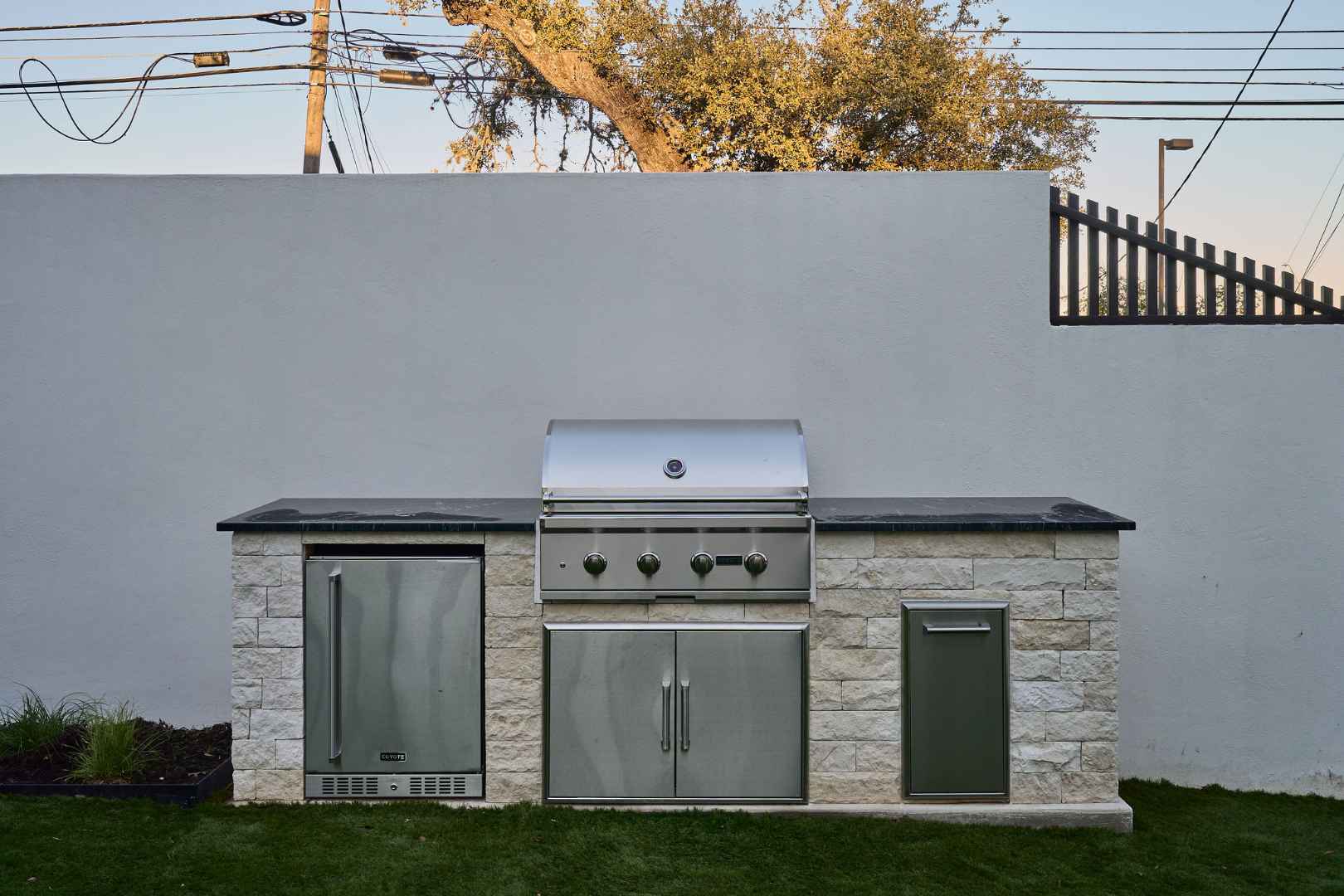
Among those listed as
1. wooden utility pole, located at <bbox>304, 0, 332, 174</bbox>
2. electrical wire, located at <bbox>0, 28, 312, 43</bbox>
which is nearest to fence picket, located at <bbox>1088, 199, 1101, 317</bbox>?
wooden utility pole, located at <bbox>304, 0, 332, 174</bbox>

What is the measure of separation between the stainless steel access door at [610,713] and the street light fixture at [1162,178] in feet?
10.0

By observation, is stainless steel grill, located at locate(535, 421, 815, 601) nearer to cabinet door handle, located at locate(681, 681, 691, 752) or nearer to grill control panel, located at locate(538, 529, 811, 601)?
grill control panel, located at locate(538, 529, 811, 601)

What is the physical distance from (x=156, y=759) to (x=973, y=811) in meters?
3.60

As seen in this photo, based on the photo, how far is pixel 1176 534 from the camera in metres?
4.67

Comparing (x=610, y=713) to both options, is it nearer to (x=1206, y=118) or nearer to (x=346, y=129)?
(x=346, y=129)

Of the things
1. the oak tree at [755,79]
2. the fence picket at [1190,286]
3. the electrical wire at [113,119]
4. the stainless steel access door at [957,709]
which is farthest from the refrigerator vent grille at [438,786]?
the electrical wire at [113,119]

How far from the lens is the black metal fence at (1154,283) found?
4664 mm

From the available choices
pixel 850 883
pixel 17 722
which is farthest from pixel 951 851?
pixel 17 722

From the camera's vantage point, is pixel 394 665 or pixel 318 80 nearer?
pixel 394 665

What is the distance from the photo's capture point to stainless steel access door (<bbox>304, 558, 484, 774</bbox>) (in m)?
3.86

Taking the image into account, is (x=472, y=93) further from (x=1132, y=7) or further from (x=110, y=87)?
(x=1132, y=7)

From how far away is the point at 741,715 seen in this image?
12.6 ft

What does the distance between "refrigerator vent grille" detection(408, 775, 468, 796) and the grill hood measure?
4.04 feet

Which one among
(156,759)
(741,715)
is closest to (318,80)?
(156,759)
